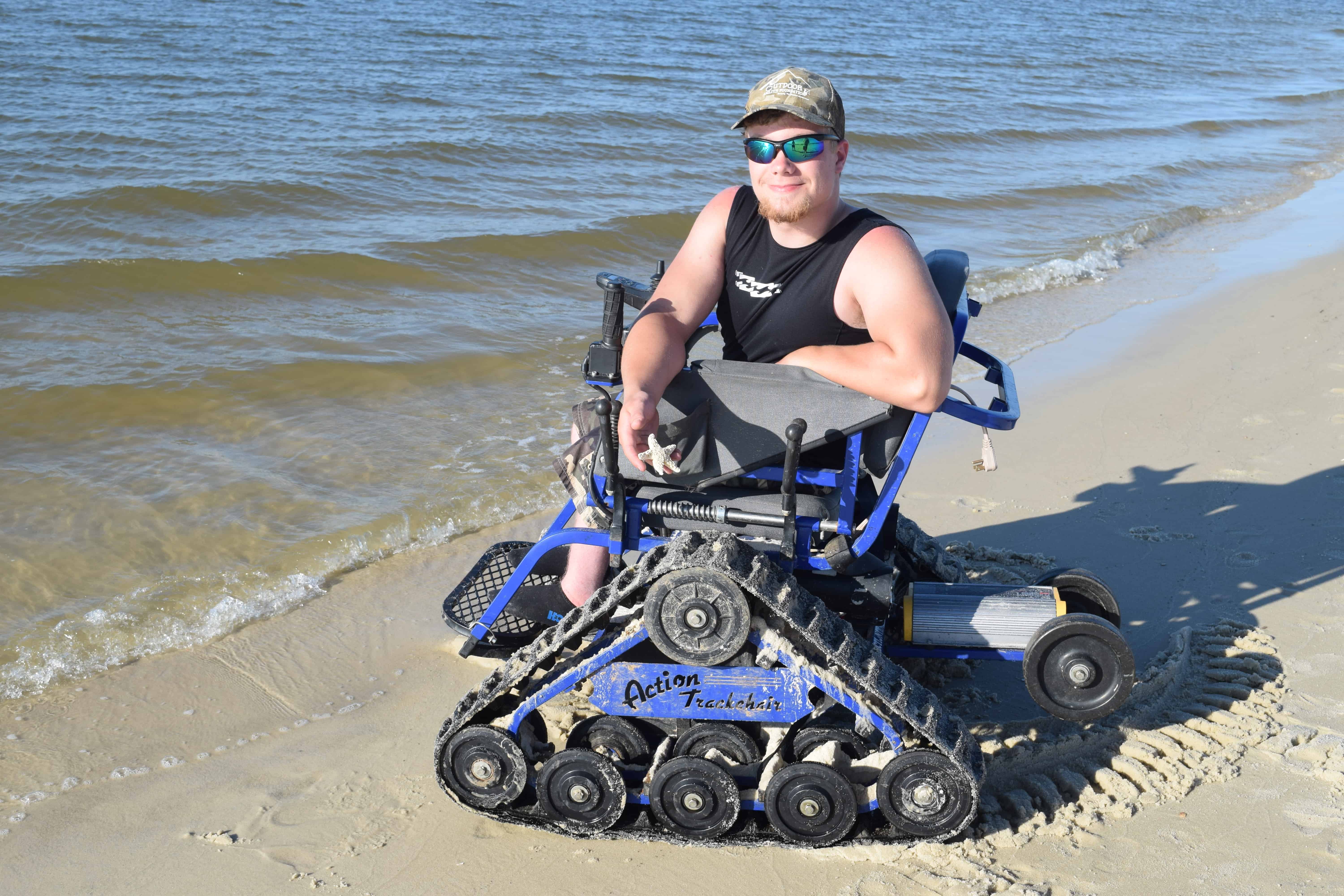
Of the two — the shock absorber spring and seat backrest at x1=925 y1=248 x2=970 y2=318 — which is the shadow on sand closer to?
seat backrest at x1=925 y1=248 x2=970 y2=318

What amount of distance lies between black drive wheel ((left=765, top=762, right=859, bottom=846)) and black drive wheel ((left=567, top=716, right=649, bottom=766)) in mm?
456

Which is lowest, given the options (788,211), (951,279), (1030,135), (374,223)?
(374,223)

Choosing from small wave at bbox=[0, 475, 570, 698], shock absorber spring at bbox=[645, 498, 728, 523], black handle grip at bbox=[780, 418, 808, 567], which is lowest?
small wave at bbox=[0, 475, 570, 698]

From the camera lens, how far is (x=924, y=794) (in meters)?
3.38

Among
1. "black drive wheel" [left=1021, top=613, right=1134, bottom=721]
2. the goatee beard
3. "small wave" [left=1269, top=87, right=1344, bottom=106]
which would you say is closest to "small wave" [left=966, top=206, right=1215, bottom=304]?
"black drive wheel" [left=1021, top=613, right=1134, bottom=721]

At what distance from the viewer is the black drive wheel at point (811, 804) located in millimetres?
3387

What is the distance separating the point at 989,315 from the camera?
31.1 feet

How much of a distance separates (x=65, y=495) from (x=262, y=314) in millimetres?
3260

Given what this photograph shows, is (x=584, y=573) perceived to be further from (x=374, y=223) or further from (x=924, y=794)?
(x=374, y=223)

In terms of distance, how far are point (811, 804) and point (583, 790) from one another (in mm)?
683

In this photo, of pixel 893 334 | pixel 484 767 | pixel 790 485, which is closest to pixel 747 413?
pixel 790 485

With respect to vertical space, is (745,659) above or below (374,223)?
above

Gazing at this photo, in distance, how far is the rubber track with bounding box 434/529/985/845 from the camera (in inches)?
131

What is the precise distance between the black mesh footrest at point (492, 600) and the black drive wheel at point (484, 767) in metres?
0.55
